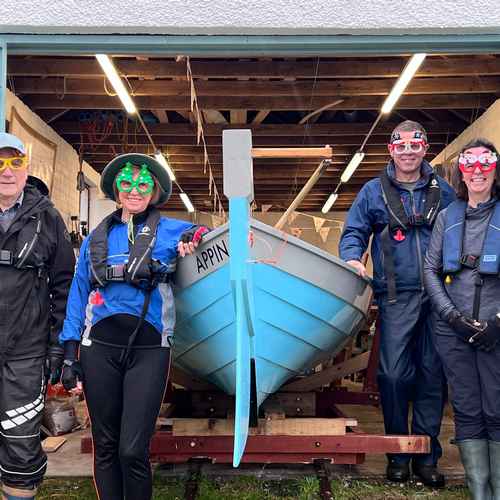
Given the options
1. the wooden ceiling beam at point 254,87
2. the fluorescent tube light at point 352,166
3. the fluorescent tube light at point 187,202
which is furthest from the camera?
the fluorescent tube light at point 187,202

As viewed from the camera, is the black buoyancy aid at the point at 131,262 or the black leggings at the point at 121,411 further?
the black buoyancy aid at the point at 131,262

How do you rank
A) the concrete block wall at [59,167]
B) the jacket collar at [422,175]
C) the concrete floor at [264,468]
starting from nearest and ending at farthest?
the jacket collar at [422,175] → the concrete floor at [264,468] → the concrete block wall at [59,167]

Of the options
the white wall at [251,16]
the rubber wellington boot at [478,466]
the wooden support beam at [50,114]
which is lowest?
the rubber wellington boot at [478,466]

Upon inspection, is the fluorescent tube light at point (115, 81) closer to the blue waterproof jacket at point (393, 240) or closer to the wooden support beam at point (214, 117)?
the wooden support beam at point (214, 117)

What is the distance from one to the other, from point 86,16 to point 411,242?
86.5 inches

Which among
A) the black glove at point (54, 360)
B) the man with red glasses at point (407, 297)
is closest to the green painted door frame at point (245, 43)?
the man with red glasses at point (407, 297)

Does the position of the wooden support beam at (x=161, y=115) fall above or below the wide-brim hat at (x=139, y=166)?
above

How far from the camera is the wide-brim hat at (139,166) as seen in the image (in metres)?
2.84

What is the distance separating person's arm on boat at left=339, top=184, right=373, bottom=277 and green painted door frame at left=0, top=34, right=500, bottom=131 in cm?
83

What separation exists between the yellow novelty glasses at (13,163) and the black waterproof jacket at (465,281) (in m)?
1.99

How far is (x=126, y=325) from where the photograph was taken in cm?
261

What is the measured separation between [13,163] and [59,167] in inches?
259

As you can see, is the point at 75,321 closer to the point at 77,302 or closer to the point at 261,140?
the point at 77,302

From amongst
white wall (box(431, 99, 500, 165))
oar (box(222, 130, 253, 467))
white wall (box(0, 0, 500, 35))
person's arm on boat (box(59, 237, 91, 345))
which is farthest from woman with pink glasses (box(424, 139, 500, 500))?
white wall (box(431, 99, 500, 165))
